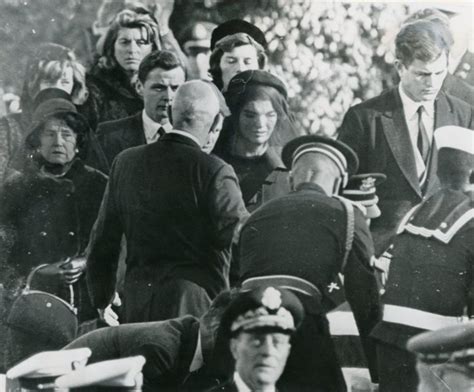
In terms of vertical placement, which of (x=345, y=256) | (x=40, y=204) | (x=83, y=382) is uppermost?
(x=40, y=204)

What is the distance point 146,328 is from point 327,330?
85 cm

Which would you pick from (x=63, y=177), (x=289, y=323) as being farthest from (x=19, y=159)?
(x=289, y=323)

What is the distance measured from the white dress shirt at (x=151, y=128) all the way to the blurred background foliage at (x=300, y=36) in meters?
0.47

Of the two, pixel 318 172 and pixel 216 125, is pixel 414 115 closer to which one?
pixel 318 172

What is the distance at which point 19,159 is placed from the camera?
405 cm

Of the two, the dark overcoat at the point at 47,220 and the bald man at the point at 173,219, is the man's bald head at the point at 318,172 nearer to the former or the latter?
the bald man at the point at 173,219

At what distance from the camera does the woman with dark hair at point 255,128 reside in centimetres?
395

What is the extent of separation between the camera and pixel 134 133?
4008 millimetres

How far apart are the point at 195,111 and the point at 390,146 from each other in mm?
967

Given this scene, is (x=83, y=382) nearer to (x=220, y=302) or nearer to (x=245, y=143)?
(x=220, y=302)

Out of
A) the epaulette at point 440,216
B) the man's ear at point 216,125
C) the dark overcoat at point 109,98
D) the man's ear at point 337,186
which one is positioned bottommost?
the epaulette at point 440,216

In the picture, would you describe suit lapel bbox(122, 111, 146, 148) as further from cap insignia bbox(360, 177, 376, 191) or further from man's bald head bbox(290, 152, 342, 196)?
cap insignia bbox(360, 177, 376, 191)

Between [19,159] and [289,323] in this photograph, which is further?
[19,159]

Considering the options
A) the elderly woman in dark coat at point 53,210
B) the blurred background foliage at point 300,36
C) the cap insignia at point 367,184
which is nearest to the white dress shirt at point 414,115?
the blurred background foliage at point 300,36
